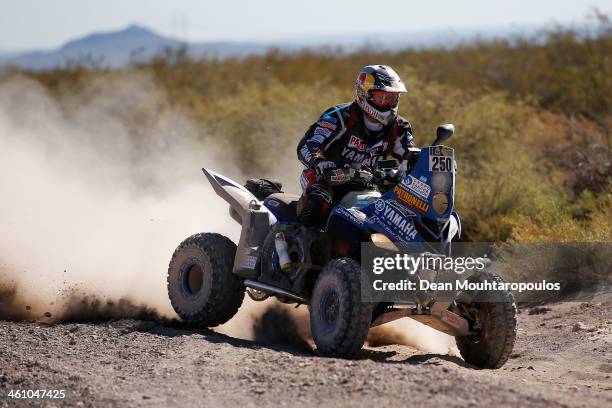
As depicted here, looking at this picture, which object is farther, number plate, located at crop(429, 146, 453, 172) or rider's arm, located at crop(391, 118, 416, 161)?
rider's arm, located at crop(391, 118, 416, 161)

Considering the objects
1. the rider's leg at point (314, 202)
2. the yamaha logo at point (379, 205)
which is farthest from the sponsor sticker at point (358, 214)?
the rider's leg at point (314, 202)

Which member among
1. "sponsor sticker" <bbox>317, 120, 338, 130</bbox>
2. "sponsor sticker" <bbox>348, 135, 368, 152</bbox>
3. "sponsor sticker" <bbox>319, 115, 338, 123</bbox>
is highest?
"sponsor sticker" <bbox>319, 115, 338, 123</bbox>

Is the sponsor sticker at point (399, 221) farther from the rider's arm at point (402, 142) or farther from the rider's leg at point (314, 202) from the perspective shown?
the rider's arm at point (402, 142)

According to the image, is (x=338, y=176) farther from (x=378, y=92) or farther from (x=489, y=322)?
(x=489, y=322)

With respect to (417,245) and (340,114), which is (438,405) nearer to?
(417,245)

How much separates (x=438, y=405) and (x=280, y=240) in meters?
3.12

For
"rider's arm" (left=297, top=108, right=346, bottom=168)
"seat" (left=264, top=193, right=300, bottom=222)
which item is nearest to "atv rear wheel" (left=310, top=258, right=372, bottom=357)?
"rider's arm" (left=297, top=108, right=346, bottom=168)

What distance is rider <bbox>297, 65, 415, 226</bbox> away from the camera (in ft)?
30.3

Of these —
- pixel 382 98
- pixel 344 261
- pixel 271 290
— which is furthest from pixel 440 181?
pixel 271 290

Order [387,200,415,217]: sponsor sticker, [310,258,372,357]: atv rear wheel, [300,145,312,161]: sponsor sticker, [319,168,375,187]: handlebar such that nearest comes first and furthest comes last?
[310,258,372,357]: atv rear wheel → [387,200,415,217]: sponsor sticker → [319,168,375,187]: handlebar → [300,145,312,161]: sponsor sticker

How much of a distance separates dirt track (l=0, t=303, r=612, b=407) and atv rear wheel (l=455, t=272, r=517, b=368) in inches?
5.3

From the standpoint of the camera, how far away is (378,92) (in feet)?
30.7

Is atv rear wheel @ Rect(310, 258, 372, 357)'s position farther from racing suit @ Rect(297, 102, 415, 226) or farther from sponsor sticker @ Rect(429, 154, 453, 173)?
sponsor sticker @ Rect(429, 154, 453, 173)

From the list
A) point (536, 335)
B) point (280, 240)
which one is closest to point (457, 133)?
point (536, 335)
